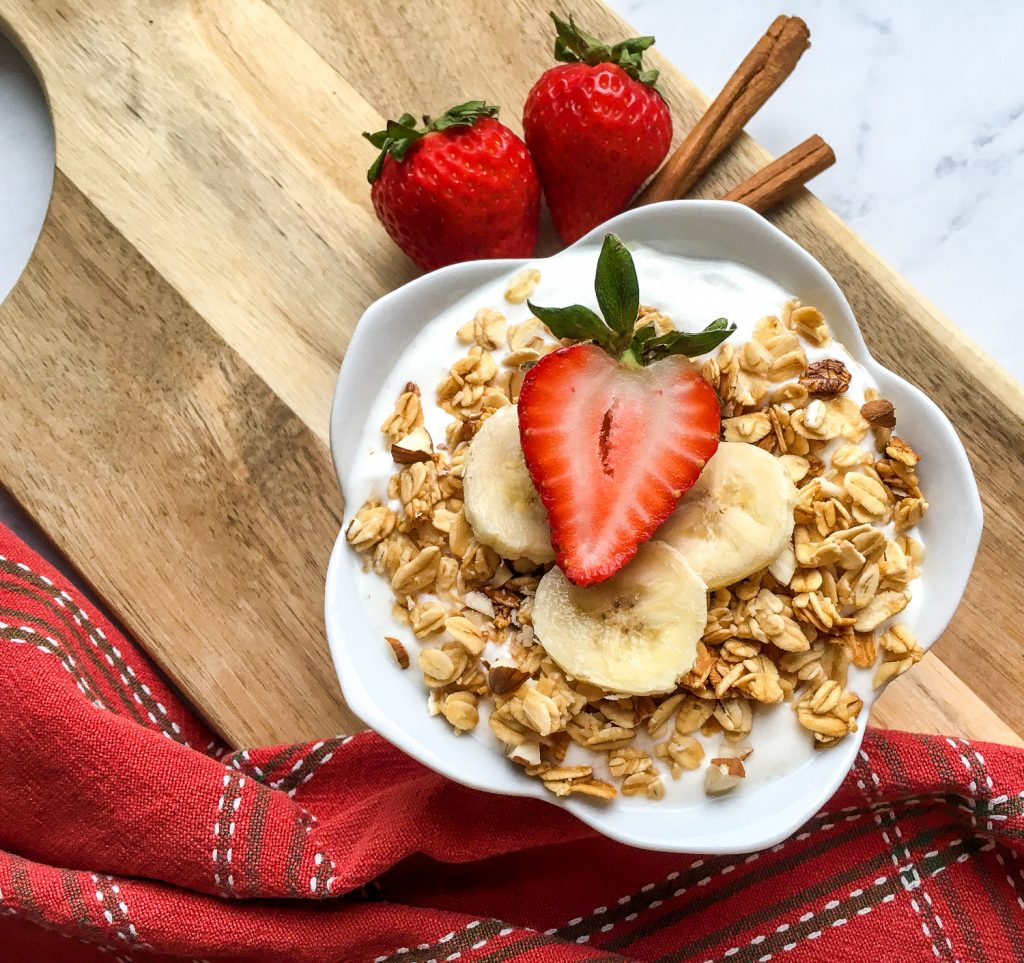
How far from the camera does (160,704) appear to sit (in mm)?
1449

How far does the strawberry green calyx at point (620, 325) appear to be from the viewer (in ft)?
3.28

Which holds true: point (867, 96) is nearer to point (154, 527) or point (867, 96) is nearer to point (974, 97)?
point (974, 97)

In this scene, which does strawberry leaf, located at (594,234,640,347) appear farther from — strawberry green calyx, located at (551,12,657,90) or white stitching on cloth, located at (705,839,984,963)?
white stitching on cloth, located at (705,839,984,963)

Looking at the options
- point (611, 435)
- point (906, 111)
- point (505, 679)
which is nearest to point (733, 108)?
point (906, 111)

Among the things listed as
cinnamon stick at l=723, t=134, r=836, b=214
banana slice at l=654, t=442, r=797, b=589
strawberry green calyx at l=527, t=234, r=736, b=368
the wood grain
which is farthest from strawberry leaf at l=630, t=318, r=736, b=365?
the wood grain

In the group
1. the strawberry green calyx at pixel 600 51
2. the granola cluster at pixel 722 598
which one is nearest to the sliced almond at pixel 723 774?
the granola cluster at pixel 722 598

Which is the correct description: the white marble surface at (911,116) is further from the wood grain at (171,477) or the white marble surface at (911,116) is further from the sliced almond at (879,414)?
the wood grain at (171,477)

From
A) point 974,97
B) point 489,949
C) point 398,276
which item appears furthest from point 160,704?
point 974,97

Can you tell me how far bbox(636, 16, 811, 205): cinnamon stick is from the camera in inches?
55.2

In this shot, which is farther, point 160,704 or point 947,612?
point 160,704

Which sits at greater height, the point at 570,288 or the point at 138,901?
the point at 570,288

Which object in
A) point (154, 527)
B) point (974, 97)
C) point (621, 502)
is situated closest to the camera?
point (621, 502)

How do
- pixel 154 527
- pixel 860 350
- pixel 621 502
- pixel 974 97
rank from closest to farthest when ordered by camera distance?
pixel 621 502
pixel 860 350
pixel 154 527
pixel 974 97

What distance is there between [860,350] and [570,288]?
1.10 ft
